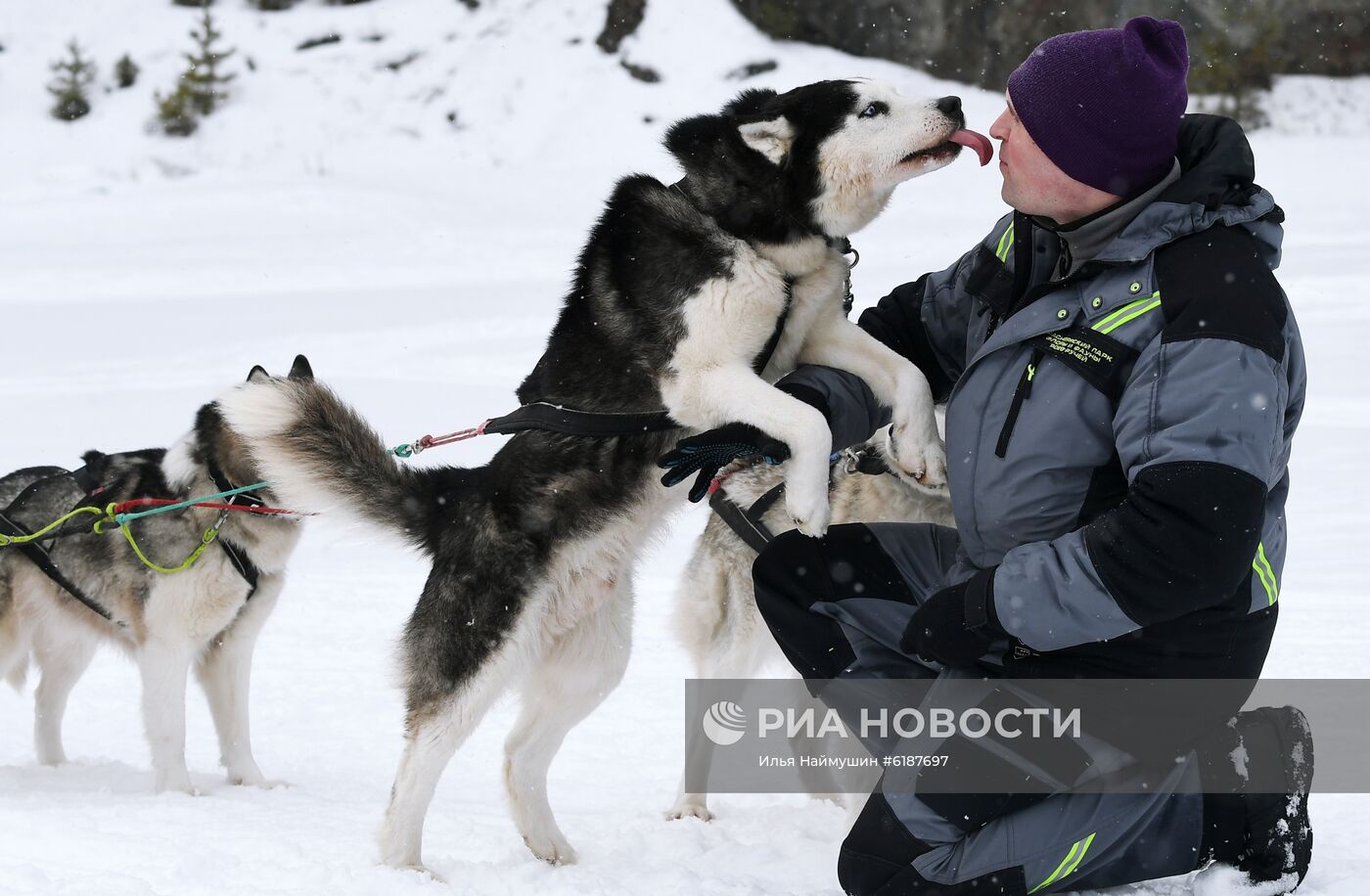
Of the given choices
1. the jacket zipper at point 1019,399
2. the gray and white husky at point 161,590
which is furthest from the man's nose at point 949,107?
the gray and white husky at point 161,590

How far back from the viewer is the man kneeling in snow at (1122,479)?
6.01 feet

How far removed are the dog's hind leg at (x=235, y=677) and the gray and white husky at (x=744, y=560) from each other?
1.28m

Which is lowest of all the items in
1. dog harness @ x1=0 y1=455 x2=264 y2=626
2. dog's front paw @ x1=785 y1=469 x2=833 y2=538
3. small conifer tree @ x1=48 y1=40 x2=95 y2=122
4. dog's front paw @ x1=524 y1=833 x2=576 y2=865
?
small conifer tree @ x1=48 y1=40 x2=95 y2=122

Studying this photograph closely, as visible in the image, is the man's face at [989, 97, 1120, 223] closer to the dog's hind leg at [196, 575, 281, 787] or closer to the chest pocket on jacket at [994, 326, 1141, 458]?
the chest pocket on jacket at [994, 326, 1141, 458]

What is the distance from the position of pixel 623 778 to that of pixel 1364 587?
308 cm

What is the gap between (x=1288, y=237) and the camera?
1102 centimetres

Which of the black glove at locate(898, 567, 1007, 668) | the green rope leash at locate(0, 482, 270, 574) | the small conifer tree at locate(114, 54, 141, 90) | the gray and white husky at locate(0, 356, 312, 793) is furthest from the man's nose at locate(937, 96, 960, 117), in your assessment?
the small conifer tree at locate(114, 54, 141, 90)

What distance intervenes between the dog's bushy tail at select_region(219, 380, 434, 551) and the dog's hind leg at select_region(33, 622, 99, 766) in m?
1.55

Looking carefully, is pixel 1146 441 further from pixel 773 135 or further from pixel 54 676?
pixel 54 676

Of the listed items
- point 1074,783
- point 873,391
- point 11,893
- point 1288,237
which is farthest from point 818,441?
point 1288,237

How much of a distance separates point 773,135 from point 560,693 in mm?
1291

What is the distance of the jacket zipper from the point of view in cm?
203

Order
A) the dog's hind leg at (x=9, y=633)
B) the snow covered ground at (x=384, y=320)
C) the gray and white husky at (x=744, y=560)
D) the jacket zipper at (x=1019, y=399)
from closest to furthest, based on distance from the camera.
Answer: the jacket zipper at (x=1019, y=399)
the snow covered ground at (x=384, y=320)
the gray and white husky at (x=744, y=560)
the dog's hind leg at (x=9, y=633)

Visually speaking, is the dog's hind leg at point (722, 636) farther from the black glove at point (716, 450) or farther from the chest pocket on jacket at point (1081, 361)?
the chest pocket on jacket at point (1081, 361)
